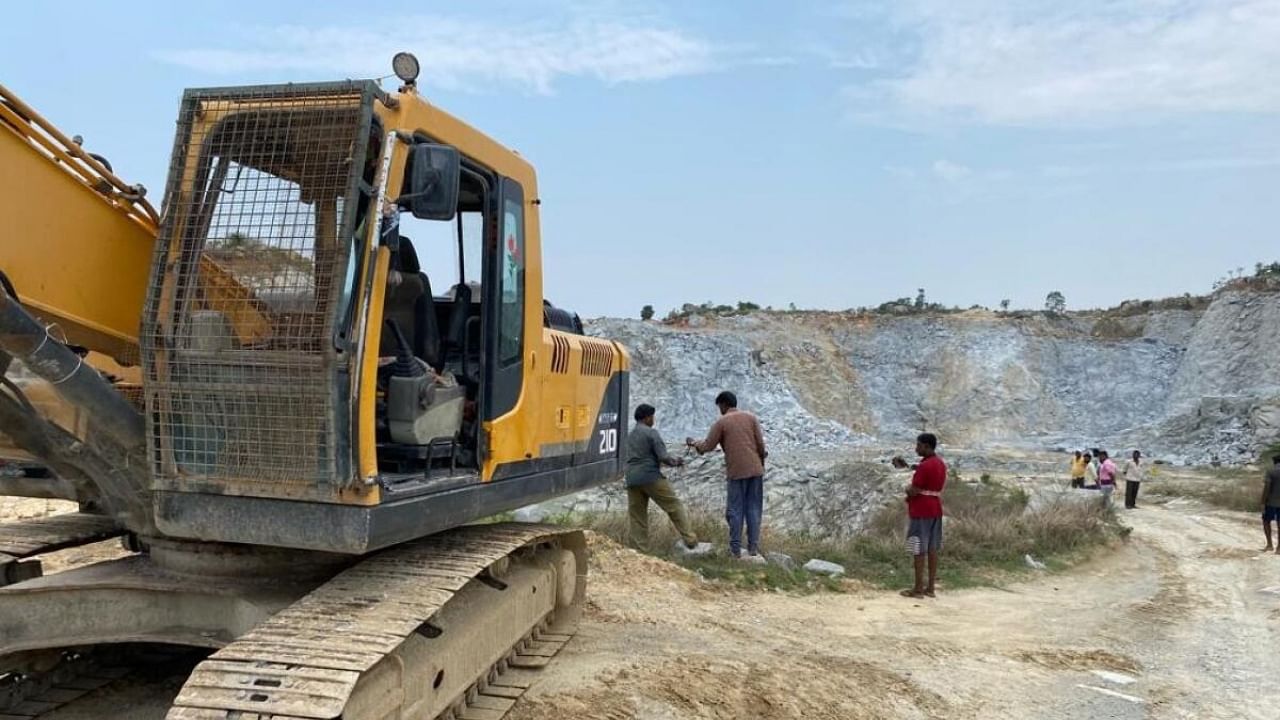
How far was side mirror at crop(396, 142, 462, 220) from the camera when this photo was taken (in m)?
3.83

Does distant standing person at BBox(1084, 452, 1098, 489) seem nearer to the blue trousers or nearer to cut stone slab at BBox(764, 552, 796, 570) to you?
cut stone slab at BBox(764, 552, 796, 570)

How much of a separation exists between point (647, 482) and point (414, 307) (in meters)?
5.70

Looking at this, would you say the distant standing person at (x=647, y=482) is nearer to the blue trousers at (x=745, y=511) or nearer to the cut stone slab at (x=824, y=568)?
the blue trousers at (x=745, y=511)

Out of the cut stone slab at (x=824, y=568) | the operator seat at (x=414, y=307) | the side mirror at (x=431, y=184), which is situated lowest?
the cut stone slab at (x=824, y=568)

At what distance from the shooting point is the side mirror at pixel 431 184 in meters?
3.83

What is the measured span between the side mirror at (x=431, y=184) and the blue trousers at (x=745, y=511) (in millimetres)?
6766

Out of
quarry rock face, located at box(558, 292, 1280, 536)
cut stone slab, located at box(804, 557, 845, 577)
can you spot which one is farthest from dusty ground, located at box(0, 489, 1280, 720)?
quarry rock face, located at box(558, 292, 1280, 536)

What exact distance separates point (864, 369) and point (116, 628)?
3574 centimetres

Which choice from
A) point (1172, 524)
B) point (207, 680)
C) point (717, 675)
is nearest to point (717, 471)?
point (1172, 524)

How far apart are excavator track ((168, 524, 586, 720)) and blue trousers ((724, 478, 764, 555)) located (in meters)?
3.96

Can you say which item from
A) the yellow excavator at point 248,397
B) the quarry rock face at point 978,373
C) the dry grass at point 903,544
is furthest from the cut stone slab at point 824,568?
the quarry rock face at point 978,373

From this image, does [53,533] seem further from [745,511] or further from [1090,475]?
[1090,475]

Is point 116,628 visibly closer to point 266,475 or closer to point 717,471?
point 266,475

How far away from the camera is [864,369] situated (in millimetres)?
38312
